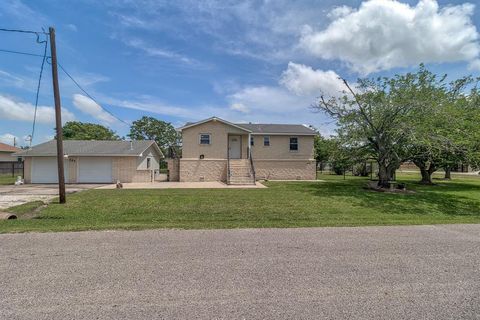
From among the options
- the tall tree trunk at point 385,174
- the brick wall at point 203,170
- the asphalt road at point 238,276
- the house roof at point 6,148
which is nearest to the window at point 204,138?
the brick wall at point 203,170

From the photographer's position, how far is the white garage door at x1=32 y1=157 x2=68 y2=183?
20641mm

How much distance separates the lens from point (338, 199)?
1188cm

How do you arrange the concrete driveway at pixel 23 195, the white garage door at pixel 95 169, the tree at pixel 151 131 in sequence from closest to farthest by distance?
1. the concrete driveway at pixel 23 195
2. the white garage door at pixel 95 169
3. the tree at pixel 151 131

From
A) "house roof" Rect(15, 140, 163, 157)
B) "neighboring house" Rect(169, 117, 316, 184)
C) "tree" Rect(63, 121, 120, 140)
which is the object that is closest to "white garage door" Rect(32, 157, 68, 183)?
"house roof" Rect(15, 140, 163, 157)

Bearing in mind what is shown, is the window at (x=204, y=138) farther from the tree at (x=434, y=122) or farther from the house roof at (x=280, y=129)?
the tree at (x=434, y=122)

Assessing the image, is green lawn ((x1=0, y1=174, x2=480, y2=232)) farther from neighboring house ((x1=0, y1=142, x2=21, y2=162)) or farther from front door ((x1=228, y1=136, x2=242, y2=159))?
neighboring house ((x1=0, y1=142, x2=21, y2=162))

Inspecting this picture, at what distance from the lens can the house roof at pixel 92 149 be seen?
2061 cm

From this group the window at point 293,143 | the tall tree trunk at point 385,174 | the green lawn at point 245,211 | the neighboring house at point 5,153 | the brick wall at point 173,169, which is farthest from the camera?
the neighboring house at point 5,153

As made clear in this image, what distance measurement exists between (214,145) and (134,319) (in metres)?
19.0

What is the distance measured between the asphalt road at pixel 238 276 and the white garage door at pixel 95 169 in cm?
1588

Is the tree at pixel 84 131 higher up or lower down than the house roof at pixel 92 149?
higher up

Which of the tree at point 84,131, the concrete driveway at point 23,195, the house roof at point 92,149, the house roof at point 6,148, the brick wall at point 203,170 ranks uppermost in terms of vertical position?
the tree at point 84,131

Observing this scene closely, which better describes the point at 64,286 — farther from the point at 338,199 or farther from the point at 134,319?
the point at 338,199

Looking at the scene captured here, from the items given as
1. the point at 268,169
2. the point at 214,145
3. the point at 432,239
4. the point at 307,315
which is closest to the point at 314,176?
the point at 268,169
